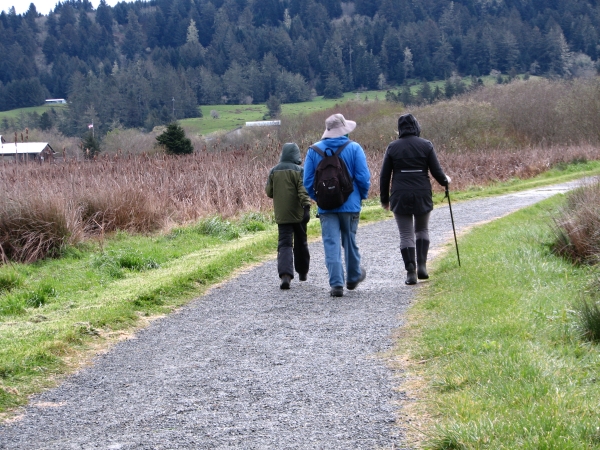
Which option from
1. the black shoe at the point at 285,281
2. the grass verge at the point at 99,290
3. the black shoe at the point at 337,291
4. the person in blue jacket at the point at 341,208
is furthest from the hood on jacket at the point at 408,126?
the grass verge at the point at 99,290

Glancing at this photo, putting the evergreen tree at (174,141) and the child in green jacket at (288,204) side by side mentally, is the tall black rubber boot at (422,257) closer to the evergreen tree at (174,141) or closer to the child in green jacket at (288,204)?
the child in green jacket at (288,204)

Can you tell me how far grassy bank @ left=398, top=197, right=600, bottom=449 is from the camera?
4246 millimetres

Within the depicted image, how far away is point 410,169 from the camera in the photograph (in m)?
10.1

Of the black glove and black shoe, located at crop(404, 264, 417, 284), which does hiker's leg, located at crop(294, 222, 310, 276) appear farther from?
black shoe, located at crop(404, 264, 417, 284)

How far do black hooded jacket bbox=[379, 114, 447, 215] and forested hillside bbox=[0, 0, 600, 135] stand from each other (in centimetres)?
10134

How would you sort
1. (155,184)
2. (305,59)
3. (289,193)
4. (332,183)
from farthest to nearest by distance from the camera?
(305,59)
(155,184)
(289,193)
(332,183)

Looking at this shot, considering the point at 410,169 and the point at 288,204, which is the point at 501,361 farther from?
the point at 288,204

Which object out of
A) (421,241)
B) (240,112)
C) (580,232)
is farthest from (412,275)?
(240,112)

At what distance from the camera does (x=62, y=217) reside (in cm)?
1366

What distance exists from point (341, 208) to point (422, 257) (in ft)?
4.44

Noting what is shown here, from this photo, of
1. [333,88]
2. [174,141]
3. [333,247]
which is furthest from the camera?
[333,88]

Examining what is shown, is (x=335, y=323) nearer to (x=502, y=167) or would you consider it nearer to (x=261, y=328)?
(x=261, y=328)

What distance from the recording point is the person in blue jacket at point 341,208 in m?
9.68

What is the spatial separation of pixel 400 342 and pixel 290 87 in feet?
464
